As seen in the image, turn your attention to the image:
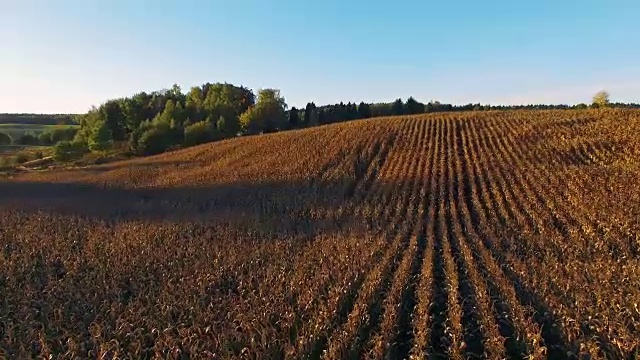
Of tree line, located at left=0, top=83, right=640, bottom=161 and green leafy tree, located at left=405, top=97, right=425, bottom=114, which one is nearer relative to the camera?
tree line, located at left=0, top=83, right=640, bottom=161

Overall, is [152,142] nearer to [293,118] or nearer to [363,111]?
[293,118]

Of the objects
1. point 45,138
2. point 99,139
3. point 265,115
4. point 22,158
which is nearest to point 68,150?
point 99,139

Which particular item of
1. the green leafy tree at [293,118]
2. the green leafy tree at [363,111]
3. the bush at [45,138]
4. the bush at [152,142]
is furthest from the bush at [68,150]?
the green leafy tree at [363,111]

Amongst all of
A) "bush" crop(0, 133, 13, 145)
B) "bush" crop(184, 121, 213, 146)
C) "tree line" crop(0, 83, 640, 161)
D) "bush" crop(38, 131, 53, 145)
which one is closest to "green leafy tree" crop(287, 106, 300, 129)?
"tree line" crop(0, 83, 640, 161)

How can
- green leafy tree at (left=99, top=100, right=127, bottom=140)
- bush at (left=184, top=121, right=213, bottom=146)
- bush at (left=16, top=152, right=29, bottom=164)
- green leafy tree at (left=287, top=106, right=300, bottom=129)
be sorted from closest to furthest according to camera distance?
bush at (left=184, top=121, right=213, bottom=146) < bush at (left=16, top=152, right=29, bottom=164) < green leafy tree at (left=99, top=100, right=127, bottom=140) < green leafy tree at (left=287, top=106, right=300, bottom=129)

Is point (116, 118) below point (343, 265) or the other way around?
the other way around

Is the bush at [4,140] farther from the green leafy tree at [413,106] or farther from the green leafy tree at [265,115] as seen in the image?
the green leafy tree at [413,106]

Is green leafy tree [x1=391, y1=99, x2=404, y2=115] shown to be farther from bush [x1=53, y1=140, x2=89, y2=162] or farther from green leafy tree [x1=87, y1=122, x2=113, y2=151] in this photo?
bush [x1=53, y1=140, x2=89, y2=162]
